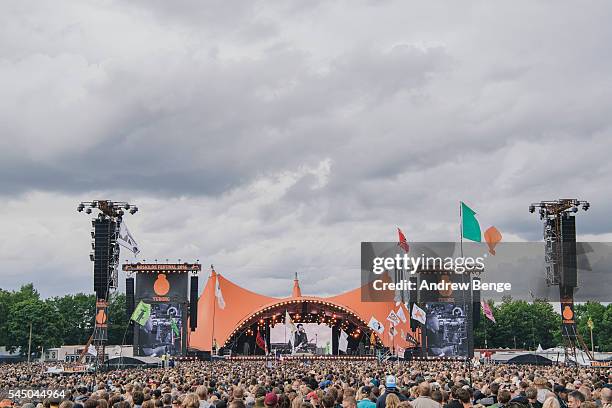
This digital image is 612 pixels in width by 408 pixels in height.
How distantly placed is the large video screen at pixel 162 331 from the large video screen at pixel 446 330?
1909cm

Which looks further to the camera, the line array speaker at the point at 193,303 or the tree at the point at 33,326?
the tree at the point at 33,326

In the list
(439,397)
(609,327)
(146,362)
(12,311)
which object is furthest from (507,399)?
(609,327)

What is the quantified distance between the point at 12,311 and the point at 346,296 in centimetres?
3513

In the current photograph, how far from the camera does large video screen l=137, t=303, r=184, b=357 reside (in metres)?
54.0

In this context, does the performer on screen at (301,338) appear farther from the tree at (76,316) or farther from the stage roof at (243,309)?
the tree at (76,316)

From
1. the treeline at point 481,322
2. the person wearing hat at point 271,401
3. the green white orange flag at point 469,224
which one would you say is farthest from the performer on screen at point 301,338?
the person wearing hat at point 271,401

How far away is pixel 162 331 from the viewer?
54.5 metres

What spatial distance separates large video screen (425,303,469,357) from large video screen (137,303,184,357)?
752 inches

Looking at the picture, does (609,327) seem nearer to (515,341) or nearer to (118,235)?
(515,341)

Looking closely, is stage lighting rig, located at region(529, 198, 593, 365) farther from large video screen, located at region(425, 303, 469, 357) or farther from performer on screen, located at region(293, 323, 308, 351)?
performer on screen, located at region(293, 323, 308, 351)

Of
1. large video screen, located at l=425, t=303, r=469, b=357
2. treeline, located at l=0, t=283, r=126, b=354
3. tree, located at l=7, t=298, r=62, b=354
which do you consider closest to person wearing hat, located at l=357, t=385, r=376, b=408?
large video screen, located at l=425, t=303, r=469, b=357

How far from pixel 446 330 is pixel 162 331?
21590 millimetres

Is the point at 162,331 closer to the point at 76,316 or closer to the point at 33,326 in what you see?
the point at 33,326

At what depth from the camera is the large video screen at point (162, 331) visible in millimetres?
53969
